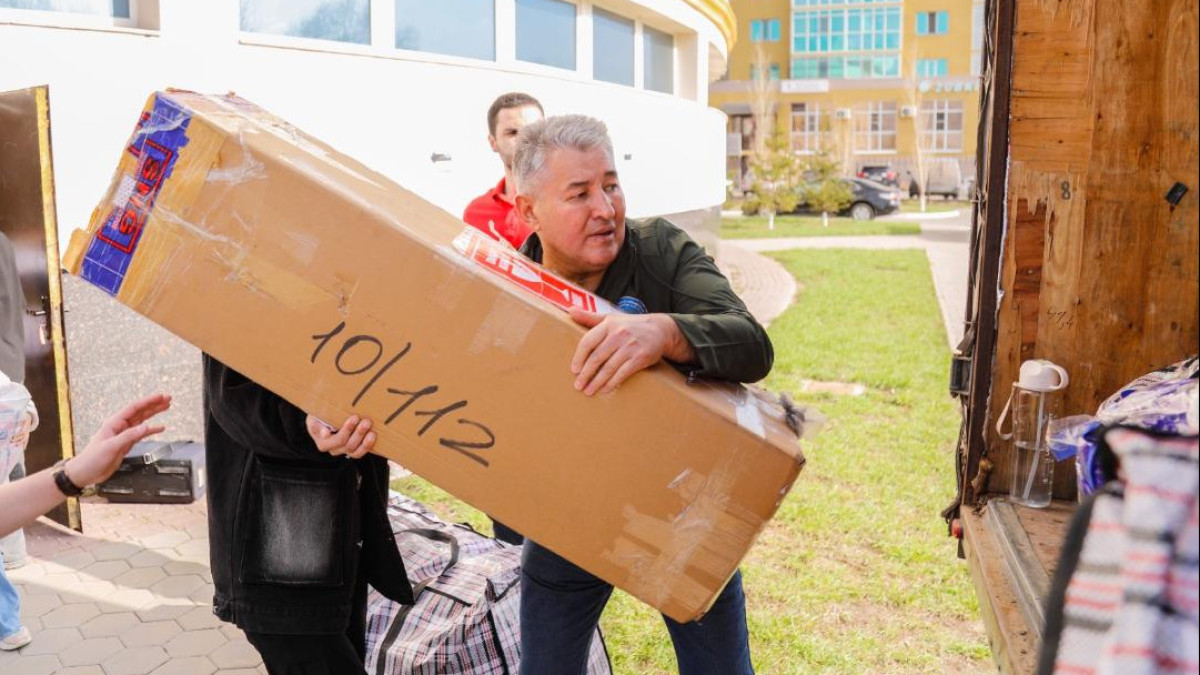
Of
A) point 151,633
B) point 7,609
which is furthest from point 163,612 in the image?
point 7,609

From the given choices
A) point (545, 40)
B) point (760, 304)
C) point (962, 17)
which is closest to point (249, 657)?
point (545, 40)

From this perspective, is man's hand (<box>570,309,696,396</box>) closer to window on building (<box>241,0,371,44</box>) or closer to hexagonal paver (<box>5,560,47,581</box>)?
hexagonal paver (<box>5,560,47,581</box>)

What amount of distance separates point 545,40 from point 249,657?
7.33m

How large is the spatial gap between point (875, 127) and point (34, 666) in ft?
156

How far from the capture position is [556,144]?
7.09 ft

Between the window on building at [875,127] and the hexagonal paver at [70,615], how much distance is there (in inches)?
1802

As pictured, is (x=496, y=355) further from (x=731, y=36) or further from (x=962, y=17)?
(x=962, y=17)

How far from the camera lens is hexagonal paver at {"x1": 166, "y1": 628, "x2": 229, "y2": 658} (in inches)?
150

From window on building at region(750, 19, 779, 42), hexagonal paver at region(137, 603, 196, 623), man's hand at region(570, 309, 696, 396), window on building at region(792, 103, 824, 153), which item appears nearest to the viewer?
man's hand at region(570, 309, 696, 396)

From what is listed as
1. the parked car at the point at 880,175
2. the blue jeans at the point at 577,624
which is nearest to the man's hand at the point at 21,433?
the blue jeans at the point at 577,624

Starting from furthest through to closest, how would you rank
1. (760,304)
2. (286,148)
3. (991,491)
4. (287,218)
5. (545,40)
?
(760,304) < (545,40) < (991,491) < (286,148) < (287,218)

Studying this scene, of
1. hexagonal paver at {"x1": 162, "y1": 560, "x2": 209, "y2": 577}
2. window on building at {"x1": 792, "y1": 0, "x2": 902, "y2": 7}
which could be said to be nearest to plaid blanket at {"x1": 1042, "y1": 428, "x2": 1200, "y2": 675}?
hexagonal paver at {"x1": 162, "y1": 560, "x2": 209, "y2": 577}

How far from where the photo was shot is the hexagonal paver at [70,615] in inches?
161

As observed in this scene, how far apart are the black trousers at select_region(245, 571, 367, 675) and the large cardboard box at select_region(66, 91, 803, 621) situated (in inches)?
24.1
